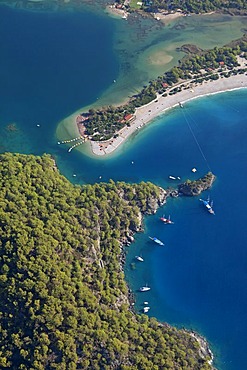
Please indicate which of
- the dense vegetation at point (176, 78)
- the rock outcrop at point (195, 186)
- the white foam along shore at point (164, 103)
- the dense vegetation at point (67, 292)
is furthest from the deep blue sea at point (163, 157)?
the dense vegetation at point (176, 78)

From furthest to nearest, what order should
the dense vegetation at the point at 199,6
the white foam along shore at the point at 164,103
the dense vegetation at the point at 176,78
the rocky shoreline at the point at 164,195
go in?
the dense vegetation at the point at 199,6 → the dense vegetation at the point at 176,78 → the white foam along shore at the point at 164,103 → the rocky shoreline at the point at 164,195

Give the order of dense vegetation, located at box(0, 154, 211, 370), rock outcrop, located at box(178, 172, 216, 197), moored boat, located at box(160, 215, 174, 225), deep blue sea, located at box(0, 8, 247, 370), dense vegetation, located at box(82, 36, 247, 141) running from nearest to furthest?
dense vegetation, located at box(0, 154, 211, 370)
deep blue sea, located at box(0, 8, 247, 370)
moored boat, located at box(160, 215, 174, 225)
rock outcrop, located at box(178, 172, 216, 197)
dense vegetation, located at box(82, 36, 247, 141)

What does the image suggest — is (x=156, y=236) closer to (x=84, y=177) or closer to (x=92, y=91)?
(x=84, y=177)

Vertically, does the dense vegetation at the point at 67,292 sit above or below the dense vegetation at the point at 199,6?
below

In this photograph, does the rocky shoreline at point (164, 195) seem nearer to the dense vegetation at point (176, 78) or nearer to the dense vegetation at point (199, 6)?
the dense vegetation at point (176, 78)

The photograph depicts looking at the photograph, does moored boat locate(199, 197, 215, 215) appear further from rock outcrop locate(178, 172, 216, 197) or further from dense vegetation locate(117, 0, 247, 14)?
dense vegetation locate(117, 0, 247, 14)

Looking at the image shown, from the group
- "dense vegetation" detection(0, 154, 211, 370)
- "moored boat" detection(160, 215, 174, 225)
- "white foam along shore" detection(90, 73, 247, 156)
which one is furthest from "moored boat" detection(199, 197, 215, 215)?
"white foam along shore" detection(90, 73, 247, 156)
